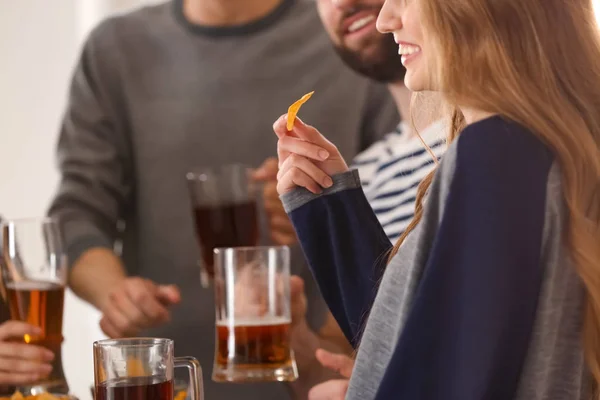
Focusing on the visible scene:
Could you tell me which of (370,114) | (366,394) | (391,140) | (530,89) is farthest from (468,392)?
(370,114)

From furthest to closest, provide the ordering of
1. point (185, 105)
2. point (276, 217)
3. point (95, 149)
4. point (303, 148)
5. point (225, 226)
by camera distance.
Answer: point (185, 105)
point (95, 149)
point (276, 217)
point (225, 226)
point (303, 148)

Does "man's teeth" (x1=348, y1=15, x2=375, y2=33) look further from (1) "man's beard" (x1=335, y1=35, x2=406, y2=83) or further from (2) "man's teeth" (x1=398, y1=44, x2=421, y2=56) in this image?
(2) "man's teeth" (x1=398, y1=44, x2=421, y2=56)

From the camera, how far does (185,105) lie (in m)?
2.34

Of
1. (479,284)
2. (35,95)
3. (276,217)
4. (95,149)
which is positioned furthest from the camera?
(35,95)

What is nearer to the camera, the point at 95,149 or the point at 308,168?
the point at 308,168

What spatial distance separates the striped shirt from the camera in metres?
1.60

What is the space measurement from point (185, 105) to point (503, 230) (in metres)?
1.68

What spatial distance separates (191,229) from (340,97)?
1.62 feet

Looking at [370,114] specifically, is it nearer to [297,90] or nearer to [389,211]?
[297,90]

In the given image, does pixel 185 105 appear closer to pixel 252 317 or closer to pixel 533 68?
pixel 252 317

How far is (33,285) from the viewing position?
130 centimetres

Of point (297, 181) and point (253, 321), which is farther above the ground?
point (297, 181)

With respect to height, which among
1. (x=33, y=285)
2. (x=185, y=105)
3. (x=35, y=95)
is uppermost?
(x=35, y=95)

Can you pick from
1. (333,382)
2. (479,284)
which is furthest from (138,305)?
(479,284)
